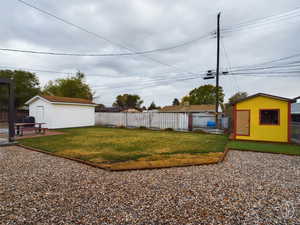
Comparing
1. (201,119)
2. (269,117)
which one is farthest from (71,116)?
(269,117)

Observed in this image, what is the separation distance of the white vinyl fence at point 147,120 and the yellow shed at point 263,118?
14.5 ft

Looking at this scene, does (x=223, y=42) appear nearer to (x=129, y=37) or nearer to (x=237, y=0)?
(x=237, y=0)

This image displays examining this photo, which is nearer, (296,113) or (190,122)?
(190,122)

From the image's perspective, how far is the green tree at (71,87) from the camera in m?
28.8

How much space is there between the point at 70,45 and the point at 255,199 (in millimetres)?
12461

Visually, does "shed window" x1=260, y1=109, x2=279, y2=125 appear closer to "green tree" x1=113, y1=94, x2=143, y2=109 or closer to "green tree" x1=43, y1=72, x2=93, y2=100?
"green tree" x1=43, y1=72, x2=93, y2=100

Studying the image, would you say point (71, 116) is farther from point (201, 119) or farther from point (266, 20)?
point (266, 20)

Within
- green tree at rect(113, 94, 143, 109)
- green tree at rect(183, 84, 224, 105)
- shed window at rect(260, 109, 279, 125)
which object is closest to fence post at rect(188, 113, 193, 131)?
shed window at rect(260, 109, 279, 125)

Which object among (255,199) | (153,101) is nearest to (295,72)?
(255,199)

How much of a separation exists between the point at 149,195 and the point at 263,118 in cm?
869

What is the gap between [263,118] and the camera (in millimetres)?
8211

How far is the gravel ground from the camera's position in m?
2.02

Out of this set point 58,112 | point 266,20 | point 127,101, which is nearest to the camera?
point 266,20

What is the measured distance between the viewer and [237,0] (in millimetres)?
8016
